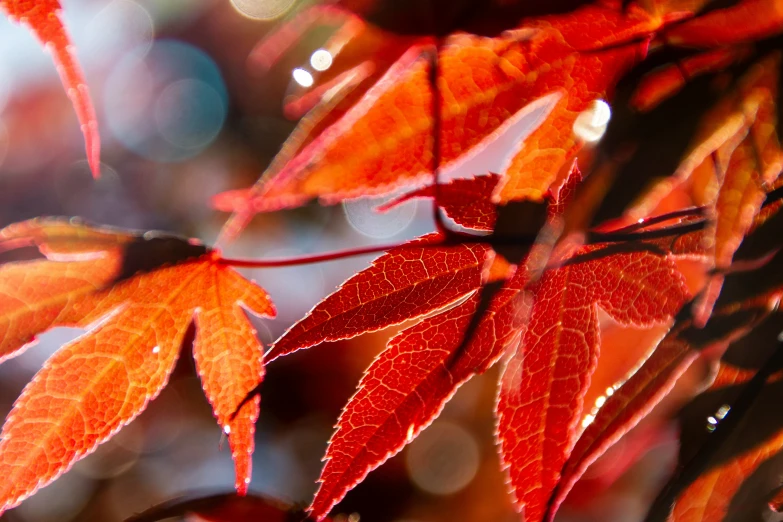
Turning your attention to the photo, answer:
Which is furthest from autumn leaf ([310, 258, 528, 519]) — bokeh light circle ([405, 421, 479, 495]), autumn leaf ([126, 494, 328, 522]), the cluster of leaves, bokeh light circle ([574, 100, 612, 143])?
bokeh light circle ([405, 421, 479, 495])

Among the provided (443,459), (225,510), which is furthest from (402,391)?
(443,459)

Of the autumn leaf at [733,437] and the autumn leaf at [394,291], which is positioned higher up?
the autumn leaf at [394,291]

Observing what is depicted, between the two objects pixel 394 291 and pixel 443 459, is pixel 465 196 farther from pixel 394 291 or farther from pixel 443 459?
pixel 443 459

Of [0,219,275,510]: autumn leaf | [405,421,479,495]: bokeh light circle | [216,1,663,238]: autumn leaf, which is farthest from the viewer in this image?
[405,421,479,495]: bokeh light circle

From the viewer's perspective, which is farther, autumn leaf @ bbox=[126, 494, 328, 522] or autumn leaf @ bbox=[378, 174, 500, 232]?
autumn leaf @ bbox=[126, 494, 328, 522]

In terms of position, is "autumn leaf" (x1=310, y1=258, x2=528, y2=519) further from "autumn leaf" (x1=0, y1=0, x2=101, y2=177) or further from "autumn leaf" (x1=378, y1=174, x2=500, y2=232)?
"autumn leaf" (x1=0, y1=0, x2=101, y2=177)

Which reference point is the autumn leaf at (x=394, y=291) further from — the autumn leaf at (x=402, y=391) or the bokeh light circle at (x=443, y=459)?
the bokeh light circle at (x=443, y=459)

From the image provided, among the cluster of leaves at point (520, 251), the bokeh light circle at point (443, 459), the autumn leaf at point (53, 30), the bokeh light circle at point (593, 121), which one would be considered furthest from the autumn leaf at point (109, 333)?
the bokeh light circle at point (443, 459)
